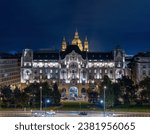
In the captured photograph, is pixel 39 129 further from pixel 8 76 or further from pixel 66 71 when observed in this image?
pixel 66 71

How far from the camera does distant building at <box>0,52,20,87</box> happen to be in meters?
41.8

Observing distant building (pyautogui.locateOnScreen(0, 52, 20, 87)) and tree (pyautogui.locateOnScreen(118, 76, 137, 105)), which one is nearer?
tree (pyautogui.locateOnScreen(118, 76, 137, 105))

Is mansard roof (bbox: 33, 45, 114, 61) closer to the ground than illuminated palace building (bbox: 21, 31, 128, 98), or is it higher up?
higher up

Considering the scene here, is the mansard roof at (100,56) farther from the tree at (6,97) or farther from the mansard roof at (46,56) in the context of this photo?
the tree at (6,97)

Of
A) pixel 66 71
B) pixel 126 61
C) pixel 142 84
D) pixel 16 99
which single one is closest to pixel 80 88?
pixel 66 71

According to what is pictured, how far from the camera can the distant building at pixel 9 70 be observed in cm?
4176

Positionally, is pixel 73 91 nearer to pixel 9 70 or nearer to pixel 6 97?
pixel 9 70

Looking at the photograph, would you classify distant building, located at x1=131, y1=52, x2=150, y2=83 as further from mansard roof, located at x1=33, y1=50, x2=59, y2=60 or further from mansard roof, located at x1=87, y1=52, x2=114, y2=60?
mansard roof, located at x1=33, y1=50, x2=59, y2=60

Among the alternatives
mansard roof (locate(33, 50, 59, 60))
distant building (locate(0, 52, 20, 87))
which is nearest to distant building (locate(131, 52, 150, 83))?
mansard roof (locate(33, 50, 59, 60))

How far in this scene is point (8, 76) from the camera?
146 feet

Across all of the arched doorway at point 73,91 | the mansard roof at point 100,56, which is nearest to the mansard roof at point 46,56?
the mansard roof at point 100,56

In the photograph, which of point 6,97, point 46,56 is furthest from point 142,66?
point 6,97

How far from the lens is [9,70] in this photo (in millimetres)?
45688

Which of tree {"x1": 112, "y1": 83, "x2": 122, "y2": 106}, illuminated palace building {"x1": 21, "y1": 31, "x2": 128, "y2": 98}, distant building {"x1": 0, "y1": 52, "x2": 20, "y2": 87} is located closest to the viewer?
tree {"x1": 112, "y1": 83, "x2": 122, "y2": 106}
